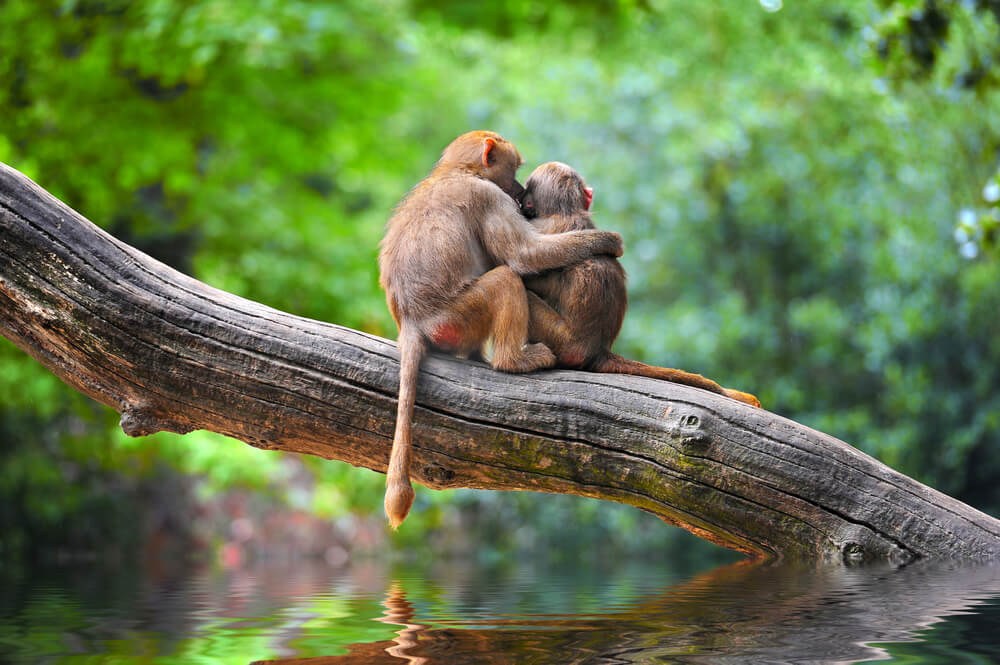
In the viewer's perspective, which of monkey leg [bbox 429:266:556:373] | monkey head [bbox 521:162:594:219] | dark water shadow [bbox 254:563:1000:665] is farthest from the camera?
monkey head [bbox 521:162:594:219]

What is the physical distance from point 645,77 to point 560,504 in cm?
492

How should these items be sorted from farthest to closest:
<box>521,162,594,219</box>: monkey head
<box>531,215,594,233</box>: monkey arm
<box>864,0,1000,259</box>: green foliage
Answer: <box>864,0,1000,259</box>: green foliage → <box>521,162,594,219</box>: monkey head → <box>531,215,594,233</box>: monkey arm

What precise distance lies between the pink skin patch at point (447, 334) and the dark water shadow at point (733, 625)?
104 centimetres

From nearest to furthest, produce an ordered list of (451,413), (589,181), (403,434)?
1. (403,434)
2. (451,413)
3. (589,181)

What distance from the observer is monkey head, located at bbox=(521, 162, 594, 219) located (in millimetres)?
3859

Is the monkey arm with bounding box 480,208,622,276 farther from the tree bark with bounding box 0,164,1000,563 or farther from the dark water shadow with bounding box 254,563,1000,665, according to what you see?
the dark water shadow with bounding box 254,563,1000,665

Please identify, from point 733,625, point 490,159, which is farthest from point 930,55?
point 733,625

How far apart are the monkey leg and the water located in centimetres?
97

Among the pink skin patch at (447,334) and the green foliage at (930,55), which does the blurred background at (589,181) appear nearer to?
the green foliage at (930,55)

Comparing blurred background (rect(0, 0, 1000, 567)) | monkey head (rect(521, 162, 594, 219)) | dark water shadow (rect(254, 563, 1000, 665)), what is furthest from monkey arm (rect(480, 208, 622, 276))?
blurred background (rect(0, 0, 1000, 567))

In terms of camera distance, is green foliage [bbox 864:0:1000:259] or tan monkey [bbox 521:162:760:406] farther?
green foliage [bbox 864:0:1000:259]

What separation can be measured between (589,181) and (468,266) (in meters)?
7.27

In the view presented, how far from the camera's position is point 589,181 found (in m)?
10.6

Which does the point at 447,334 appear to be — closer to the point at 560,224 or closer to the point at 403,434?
the point at 403,434
